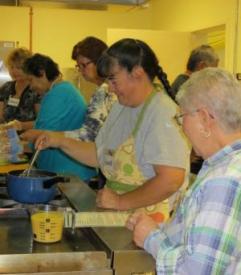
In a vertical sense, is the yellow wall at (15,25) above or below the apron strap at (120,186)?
above

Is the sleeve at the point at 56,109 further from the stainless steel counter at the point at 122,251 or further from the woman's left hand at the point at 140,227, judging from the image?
the woman's left hand at the point at 140,227

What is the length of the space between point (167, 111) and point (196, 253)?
0.73 metres

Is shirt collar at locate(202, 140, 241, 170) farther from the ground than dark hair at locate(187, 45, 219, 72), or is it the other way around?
dark hair at locate(187, 45, 219, 72)

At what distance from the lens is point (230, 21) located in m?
4.10

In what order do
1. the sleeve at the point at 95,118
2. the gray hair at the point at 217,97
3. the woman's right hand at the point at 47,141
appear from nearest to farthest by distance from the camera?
the gray hair at the point at 217,97
the woman's right hand at the point at 47,141
the sleeve at the point at 95,118

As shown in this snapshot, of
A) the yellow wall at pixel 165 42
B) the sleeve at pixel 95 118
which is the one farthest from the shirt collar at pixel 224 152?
the yellow wall at pixel 165 42

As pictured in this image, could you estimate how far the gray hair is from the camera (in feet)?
3.46

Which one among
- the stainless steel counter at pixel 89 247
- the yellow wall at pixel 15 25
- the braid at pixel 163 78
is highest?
the yellow wall at pixel 15 25

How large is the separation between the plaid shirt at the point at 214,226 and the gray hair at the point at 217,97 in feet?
0.25

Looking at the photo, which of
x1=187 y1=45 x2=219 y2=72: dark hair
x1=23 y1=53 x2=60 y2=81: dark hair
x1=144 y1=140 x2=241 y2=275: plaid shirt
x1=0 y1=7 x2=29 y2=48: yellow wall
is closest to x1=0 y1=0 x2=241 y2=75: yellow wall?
x1=0 y1=7 x2=29 y2=48: yellow wall

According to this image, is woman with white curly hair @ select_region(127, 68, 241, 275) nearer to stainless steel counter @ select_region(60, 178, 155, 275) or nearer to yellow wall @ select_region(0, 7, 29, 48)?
stainless steel counter @ select_region(60, 178, 155, 275)

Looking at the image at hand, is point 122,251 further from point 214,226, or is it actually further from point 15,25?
point 15,25

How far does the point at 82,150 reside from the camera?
202 centimetres

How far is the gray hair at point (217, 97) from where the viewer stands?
1055mm
